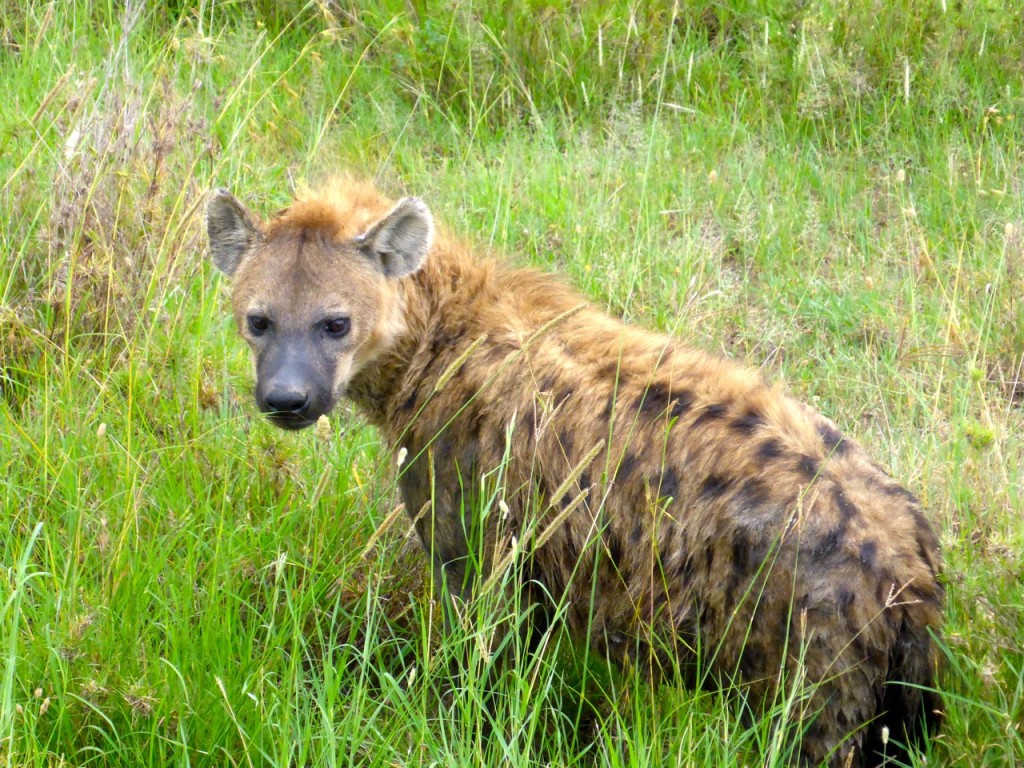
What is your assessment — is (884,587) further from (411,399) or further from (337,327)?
(337,327)

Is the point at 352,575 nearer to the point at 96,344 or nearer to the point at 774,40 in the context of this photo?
the point at 96,344

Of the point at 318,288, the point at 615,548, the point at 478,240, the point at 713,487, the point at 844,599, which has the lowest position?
the point at 615,548

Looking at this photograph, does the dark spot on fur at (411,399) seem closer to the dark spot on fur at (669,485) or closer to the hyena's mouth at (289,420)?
the hyena's mouth at (289,420)

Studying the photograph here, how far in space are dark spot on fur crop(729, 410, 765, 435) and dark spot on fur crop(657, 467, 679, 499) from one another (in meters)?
0.18

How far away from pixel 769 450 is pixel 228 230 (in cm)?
177

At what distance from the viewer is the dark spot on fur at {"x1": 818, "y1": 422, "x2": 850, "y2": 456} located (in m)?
3.09

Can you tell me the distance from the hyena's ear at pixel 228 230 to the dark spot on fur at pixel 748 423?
155 centimetres

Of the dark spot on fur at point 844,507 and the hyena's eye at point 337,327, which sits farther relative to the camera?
the hyena's eye at point 337,327

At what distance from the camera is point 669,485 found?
3160 millimetres

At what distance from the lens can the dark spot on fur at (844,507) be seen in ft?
9.49

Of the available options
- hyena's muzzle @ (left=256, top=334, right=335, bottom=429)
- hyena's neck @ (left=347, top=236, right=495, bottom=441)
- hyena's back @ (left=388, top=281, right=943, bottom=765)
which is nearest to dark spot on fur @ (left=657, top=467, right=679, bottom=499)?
hyena's back @ (left=388, top=281, right=943, bottom=765)

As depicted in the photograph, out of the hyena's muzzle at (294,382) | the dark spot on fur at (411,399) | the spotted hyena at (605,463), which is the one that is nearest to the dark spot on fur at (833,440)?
the spotted hyena at (605,463)

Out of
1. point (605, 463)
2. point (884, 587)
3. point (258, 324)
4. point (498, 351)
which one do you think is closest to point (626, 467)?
point (605, 463)

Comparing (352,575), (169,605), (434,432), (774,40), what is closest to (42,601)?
(169,605)
